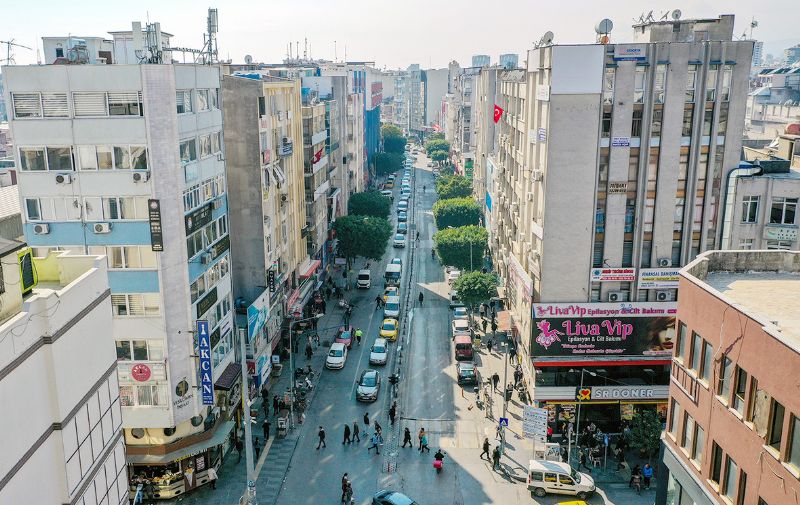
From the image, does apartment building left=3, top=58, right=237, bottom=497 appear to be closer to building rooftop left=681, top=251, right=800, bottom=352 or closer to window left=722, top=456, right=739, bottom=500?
building rooftop left=681, top=251, right=800, bottom=352

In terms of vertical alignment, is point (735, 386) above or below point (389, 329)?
above

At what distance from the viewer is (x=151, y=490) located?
38125 mm

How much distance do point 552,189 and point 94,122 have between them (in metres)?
Result: 28.5

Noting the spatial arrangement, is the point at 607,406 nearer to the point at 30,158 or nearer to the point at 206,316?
the point at 206,316

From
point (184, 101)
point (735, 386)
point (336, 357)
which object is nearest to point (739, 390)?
point (735, 386)

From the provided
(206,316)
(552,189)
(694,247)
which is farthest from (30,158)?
(694,247)

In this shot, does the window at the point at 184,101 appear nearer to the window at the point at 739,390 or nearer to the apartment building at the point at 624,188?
the apartment building at the point at 624,188

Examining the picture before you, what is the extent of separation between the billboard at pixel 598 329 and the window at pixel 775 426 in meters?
24.9

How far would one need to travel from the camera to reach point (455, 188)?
120m

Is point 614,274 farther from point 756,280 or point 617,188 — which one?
point 756,280

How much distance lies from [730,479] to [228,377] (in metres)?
29.3

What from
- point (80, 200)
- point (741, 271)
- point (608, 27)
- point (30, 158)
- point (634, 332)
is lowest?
point (634, 332)

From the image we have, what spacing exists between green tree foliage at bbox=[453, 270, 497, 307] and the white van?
27073 millimetres

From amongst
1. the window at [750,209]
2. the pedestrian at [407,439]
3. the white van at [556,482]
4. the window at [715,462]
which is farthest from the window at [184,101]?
the window at [750,209]
